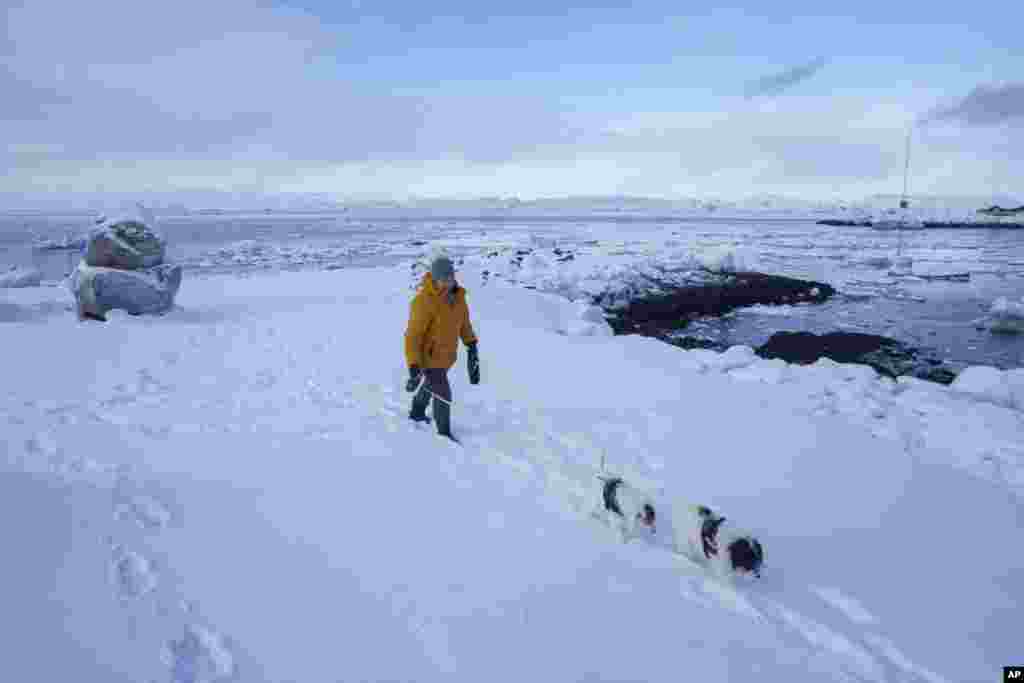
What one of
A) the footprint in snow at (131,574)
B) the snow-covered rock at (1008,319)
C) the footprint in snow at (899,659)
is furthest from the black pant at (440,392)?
the snow-covered rock at (1008,319)

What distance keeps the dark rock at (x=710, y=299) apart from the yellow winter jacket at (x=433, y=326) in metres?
9.87

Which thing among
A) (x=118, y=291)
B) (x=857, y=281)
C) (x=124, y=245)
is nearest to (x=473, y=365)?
(x=118, y=291)

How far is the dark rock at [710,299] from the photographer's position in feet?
52.6

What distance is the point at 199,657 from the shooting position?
2457 millimetres

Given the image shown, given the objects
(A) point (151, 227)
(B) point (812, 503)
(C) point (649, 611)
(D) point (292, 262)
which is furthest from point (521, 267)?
(C) point (649, 611)

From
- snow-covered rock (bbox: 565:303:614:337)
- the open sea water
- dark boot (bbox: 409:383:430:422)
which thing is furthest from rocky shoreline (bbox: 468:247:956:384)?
dark boot (bbox: 409:383:430:422)

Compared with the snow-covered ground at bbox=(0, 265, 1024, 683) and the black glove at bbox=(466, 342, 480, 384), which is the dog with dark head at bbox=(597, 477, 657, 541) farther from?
the black glove at bbox=(466, 342, 480, 384)

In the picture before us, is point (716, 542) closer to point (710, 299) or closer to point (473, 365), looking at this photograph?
point (473, 365)

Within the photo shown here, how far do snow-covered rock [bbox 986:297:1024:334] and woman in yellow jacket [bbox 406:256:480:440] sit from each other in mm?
15613

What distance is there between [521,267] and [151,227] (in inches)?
520

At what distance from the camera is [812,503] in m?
4.68

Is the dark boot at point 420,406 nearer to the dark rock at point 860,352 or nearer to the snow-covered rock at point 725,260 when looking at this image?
the dark rock at point 860,352

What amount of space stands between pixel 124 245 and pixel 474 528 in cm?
1127

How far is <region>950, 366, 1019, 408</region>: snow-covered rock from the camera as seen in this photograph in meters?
8.29
